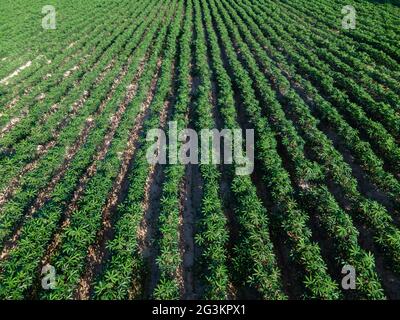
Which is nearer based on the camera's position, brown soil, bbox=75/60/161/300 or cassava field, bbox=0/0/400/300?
cassava field, bbox=0/0/400/300

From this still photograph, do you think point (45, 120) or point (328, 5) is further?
point (328, 5)

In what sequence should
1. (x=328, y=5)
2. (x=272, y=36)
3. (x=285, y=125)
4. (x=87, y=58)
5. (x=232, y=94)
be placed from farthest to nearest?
(x=328, y=5)
(x=272, y=36)
(x=87, y=58)
(x=232, y=94)
(x=285, y=125)

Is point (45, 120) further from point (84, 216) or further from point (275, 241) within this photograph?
point (275, 241)

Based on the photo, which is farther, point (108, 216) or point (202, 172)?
point (202, 172)

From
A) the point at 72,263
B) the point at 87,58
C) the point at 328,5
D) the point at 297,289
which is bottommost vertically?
the point at 297,289

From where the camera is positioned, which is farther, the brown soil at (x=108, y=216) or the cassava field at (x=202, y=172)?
the brown soil at (x=108, y=216)

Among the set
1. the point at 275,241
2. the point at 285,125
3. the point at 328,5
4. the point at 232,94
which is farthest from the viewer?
the point at 328,5

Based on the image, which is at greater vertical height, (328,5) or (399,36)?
(328,5)
